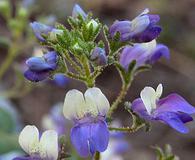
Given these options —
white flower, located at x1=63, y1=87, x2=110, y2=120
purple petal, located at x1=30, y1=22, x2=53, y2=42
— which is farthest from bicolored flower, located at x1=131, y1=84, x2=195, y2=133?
purple petal, located at x1=30, y1=22, x2=53, y2=42

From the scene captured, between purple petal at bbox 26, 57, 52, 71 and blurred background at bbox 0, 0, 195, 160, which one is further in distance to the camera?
blurred background at bbox 0, 0, 195, 160

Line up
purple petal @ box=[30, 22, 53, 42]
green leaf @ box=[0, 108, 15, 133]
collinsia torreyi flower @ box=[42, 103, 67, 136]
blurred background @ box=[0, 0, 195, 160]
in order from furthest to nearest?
blurred background @ box=[0, 0, 195, 160]
green leaf @ box=[0, 108, 15, 133]
collinsia torreyi flower @ box=[42, 103, 67, 136]
purple petal @ box=[30, 22, 53, 42]

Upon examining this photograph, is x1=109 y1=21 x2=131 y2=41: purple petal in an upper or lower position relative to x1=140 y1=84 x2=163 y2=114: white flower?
upper

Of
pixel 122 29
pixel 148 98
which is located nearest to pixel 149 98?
pixel 148 98

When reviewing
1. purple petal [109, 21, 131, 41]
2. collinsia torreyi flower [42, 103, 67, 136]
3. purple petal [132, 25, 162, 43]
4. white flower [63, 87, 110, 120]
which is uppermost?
purple petal [109, 21, 131, 41]

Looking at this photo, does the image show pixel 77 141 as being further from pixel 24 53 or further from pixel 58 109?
pixel 24 53

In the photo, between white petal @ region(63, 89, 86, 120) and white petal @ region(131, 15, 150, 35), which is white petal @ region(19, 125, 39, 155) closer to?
white petal @ region(63, 89, 86, 120)

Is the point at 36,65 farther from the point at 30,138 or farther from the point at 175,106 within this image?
the point at 175,106
